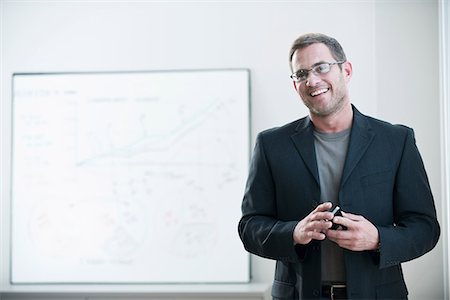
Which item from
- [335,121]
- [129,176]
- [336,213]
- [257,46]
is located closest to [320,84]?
[335,121]

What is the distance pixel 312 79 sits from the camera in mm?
2012

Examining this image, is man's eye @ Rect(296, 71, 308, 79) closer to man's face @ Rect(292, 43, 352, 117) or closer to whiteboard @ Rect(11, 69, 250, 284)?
man's face @ Rect(292, 43, 352, 117)

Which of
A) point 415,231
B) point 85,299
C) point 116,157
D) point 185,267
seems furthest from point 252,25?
point 415,231

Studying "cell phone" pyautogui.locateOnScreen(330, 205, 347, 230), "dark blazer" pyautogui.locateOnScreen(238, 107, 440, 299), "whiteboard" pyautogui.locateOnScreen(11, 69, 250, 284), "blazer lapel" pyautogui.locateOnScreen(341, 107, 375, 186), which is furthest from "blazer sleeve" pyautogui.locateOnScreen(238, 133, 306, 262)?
"whiteboard" pyautogui.locateOnScreen(11, 69, 250, 284)

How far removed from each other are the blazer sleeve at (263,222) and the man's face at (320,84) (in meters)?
0.23

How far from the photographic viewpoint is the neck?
6.80 ft

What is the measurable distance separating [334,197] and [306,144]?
7.2 inches

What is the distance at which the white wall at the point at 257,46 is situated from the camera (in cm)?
372

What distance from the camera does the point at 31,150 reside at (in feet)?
13.2

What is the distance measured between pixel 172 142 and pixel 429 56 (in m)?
1.50

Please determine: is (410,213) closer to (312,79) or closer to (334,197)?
(334,197)

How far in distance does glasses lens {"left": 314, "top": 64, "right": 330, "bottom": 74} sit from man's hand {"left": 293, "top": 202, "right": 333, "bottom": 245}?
1.35 ft

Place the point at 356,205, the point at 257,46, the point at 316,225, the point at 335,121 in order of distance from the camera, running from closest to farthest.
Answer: the point at 316,225 < the point at 356,205 < the point at 335,121 < the point at 257,46

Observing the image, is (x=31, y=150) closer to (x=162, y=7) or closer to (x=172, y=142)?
(x=172, y=142)
